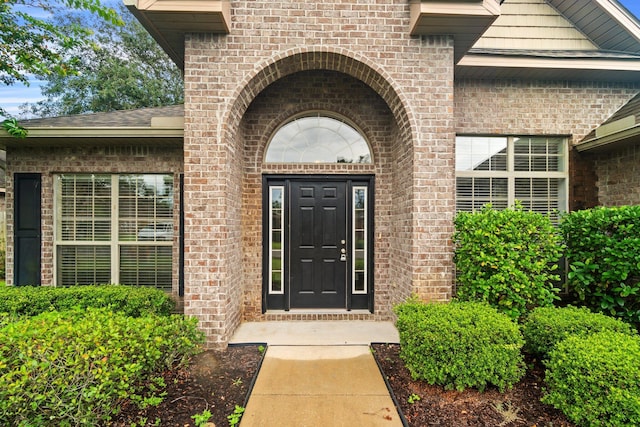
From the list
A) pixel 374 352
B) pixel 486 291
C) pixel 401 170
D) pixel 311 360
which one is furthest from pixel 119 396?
pixel 401 170

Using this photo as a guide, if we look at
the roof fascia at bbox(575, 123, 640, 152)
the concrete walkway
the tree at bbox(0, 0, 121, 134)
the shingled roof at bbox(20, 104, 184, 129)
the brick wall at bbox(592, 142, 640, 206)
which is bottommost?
the concrete walkway

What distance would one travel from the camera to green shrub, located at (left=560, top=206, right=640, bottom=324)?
12.1ft

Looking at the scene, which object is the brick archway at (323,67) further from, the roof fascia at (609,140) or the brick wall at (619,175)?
the brick wall at (619,175)

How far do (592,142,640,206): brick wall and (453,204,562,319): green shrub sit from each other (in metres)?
2.21

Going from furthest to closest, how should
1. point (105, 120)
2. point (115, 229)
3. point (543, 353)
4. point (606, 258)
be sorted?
point (105, 120) < point (115, 229) < point (606, 258) < point (543, 353)

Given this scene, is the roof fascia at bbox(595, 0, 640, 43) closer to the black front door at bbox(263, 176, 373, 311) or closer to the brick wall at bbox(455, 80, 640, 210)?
the brick wall at bbox(455, 80, 640, 210)

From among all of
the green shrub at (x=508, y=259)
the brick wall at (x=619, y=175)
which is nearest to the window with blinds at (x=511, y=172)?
the brick wall at (x=619, y=175)

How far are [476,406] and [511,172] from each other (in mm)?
3743

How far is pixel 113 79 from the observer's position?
15719 millimetres

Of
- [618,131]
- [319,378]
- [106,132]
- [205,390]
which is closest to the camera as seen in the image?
[205,390]

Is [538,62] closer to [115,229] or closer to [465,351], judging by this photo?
[465,351]

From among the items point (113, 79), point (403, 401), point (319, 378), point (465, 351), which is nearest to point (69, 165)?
point (319, 378)

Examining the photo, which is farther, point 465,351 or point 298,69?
point 298,69

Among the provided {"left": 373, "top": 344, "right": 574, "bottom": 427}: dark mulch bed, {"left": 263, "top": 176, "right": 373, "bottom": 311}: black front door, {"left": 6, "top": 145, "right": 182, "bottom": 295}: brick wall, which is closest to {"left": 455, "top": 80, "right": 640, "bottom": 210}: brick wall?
{"left": 263, "top": 176, "right": 373, "bottom": 311}: black front door
